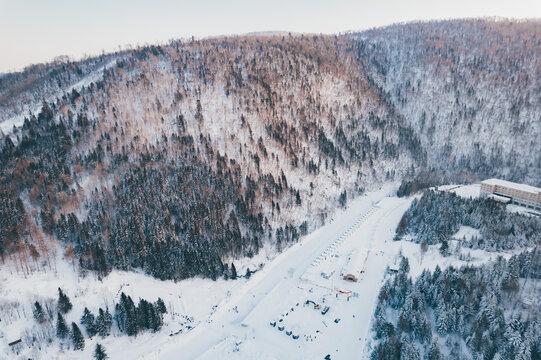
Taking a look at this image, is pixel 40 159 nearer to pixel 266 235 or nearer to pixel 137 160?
pixel 137 160

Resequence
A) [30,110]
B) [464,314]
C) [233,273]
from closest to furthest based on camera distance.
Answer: [464,314], [233,273], [30,110]

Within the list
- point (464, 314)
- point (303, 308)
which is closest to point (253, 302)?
point (303, 308)

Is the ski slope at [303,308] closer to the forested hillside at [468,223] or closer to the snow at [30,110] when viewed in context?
the forested hillside at [468,223]

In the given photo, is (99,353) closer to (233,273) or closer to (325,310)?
(233,273)

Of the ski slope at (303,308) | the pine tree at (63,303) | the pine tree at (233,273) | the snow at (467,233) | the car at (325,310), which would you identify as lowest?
the ski slope at (303,308)

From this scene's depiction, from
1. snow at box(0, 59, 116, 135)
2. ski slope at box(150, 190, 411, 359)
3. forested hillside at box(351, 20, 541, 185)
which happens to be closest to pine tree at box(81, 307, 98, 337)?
ski slope at box(150, 190, 411, 359)

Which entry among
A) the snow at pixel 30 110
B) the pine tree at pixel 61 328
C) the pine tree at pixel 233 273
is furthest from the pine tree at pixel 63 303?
the snow at pixel 30 110

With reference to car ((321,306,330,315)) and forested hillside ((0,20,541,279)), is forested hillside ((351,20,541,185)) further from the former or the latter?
car ((321,306,330,315))
